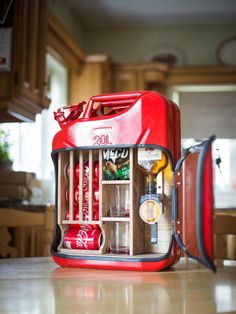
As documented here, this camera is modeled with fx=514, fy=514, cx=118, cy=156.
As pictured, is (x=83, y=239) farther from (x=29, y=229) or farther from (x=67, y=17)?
(x=67, y=17)

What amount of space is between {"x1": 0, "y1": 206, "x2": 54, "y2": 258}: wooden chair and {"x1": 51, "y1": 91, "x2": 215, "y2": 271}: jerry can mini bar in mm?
402

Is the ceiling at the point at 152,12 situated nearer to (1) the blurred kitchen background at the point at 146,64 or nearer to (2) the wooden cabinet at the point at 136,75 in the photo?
(1) the blurred kitchen background at the point at 146,64

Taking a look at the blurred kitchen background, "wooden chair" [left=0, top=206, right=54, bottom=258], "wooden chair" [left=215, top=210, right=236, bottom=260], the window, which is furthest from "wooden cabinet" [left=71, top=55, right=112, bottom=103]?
"wooden chair" [left=215, top=210, right=236, bottom=260]

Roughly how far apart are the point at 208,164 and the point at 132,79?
370 cm

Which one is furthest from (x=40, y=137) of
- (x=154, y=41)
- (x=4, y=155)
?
(x=154, y=41)

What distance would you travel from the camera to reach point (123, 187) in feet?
3.42

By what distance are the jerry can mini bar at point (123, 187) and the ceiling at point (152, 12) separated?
10.6 feet

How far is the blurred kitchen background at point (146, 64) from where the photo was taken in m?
3.64

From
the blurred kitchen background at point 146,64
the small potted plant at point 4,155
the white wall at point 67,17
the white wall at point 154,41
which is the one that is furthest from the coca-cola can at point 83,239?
the white wall at point 154,41

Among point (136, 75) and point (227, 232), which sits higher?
point (136, 75)

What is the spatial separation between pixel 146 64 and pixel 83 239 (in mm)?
3436

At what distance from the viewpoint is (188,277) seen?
3.06ft

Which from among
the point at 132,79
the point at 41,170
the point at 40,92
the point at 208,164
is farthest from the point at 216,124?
the point at 208,164

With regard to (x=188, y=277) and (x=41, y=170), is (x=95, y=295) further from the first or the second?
(x=41, y=170)
